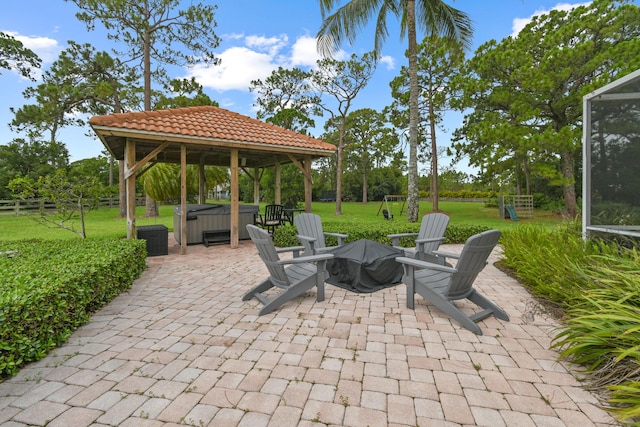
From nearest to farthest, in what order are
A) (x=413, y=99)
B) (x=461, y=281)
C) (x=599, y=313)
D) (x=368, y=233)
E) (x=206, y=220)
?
(x=599, y=313), (x=461, y=281), (x=368, y=233), (x=206, y=220), (x=413, y=99)

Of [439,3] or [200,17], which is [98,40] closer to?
[200,17]

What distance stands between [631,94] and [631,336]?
13.7ft

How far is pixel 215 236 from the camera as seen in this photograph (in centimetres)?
877

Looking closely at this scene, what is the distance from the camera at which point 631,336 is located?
209 centimetres

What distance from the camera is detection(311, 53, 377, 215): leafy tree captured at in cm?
2008

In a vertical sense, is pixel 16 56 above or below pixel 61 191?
above

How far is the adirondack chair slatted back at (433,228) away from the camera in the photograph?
489 centimetres

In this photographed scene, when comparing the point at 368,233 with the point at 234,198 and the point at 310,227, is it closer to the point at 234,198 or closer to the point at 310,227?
the point at 310,227

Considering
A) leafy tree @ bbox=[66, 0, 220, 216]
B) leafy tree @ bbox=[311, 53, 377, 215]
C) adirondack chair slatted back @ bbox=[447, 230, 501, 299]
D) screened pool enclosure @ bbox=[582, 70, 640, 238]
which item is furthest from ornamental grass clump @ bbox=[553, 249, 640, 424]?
leafy tree @ bbox=[311, 53, 377, 215]

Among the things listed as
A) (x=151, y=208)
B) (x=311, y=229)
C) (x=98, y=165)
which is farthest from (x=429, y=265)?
(x=98, y=165)

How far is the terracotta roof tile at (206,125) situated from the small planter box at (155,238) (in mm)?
2201

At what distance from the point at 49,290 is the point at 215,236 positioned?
618cm

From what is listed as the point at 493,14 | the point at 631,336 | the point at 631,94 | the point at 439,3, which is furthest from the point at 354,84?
the point at 631,336

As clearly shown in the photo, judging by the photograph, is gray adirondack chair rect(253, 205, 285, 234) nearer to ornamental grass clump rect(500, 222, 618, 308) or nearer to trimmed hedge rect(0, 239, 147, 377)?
trimmed hedge rect(0, 239, 147, 377)
